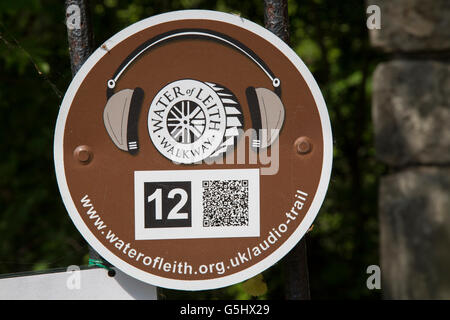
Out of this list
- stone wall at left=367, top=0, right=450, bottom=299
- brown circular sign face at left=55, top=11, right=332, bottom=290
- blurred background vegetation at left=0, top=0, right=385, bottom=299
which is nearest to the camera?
stone wall at left=367, top=0, right=450, bottom=299

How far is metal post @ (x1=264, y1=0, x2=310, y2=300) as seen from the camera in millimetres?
1950

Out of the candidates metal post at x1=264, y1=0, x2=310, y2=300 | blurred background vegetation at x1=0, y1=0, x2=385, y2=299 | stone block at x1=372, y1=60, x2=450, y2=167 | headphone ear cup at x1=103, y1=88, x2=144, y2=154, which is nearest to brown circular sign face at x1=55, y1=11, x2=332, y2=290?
headphone ear cup at x1=103, y1=88, x2=144, y2=154

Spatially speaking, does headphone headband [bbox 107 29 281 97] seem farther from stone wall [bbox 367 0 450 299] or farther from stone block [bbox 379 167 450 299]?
stone block [bbox 379 167 450 299]

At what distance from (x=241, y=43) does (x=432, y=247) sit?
0.90m

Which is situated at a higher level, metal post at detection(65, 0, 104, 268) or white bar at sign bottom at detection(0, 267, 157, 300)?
metal post at detection(65, 0, 104, 268)

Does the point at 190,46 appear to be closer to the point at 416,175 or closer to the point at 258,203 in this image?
the point at 258,203

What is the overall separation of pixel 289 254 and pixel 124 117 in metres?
0.78

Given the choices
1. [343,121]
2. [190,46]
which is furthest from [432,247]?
[343,121]

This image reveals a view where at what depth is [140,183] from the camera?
1.84m

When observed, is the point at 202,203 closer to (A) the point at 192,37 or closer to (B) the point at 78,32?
(A) the point at 192,37

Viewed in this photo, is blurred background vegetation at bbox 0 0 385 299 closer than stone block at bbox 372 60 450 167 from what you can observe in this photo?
No

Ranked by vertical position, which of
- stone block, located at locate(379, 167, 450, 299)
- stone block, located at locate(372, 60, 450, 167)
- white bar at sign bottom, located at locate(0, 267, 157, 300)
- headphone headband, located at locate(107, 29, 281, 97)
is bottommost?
white bar at sign bottom, located at locate(0, 267, 157, 300)

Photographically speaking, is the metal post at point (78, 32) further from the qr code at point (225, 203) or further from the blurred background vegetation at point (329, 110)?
the blurred background vegetation at point (329, 110)

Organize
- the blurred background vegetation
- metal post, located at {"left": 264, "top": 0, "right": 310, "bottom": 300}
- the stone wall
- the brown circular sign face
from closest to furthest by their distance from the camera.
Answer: the stone wall, the brown circular sign face, metal post, located at {"left": 264, "top": 0, "right": 310, "bottom": 300}, the blurred background vegetation
